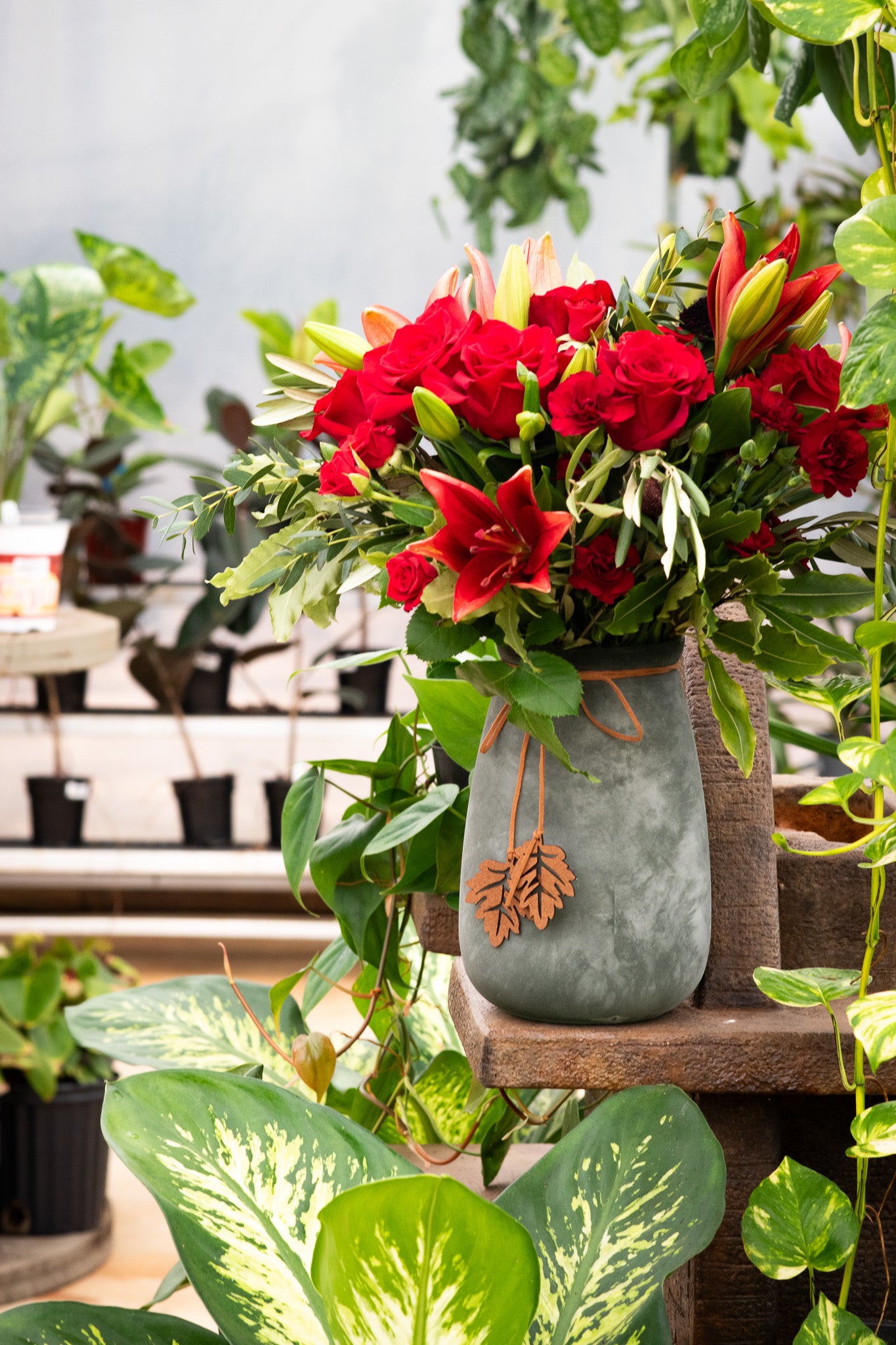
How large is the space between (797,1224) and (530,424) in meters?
0.42

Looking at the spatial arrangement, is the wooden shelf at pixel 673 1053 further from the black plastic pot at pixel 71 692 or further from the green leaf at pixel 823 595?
the black plastic pot at pixel 71 692

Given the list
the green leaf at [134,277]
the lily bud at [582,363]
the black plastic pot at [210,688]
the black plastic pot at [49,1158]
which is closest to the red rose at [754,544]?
the lily bud at [582,363]

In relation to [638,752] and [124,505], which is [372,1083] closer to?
[638,752]

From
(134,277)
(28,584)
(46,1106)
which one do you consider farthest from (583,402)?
(134,277)

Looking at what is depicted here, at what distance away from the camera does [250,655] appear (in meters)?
3.52

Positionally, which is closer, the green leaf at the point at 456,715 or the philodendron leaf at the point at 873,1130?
the philodendron leaf at the point at 873,1130

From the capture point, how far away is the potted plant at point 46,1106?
2.23 meters

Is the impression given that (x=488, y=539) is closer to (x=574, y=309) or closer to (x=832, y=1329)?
(x=574, y=309)

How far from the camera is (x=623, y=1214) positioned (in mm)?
655

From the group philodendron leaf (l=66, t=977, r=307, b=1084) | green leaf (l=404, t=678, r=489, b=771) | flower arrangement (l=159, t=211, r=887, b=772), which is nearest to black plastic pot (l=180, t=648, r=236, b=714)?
philodendron leaf (l=66, t=977, r=307, b=1084)

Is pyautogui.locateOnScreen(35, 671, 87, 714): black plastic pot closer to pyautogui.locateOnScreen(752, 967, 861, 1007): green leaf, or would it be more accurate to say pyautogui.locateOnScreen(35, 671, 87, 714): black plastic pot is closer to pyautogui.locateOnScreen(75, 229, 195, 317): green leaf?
pyautogui.locateOnScreen(75, 229, 195, 317): green leaf

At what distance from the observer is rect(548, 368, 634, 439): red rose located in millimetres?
583

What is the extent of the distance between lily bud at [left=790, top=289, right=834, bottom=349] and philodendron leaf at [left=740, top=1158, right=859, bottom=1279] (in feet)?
1.36

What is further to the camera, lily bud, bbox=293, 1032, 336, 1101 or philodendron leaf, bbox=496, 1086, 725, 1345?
lily bud, bbox=293, 1032, 336, 1101
